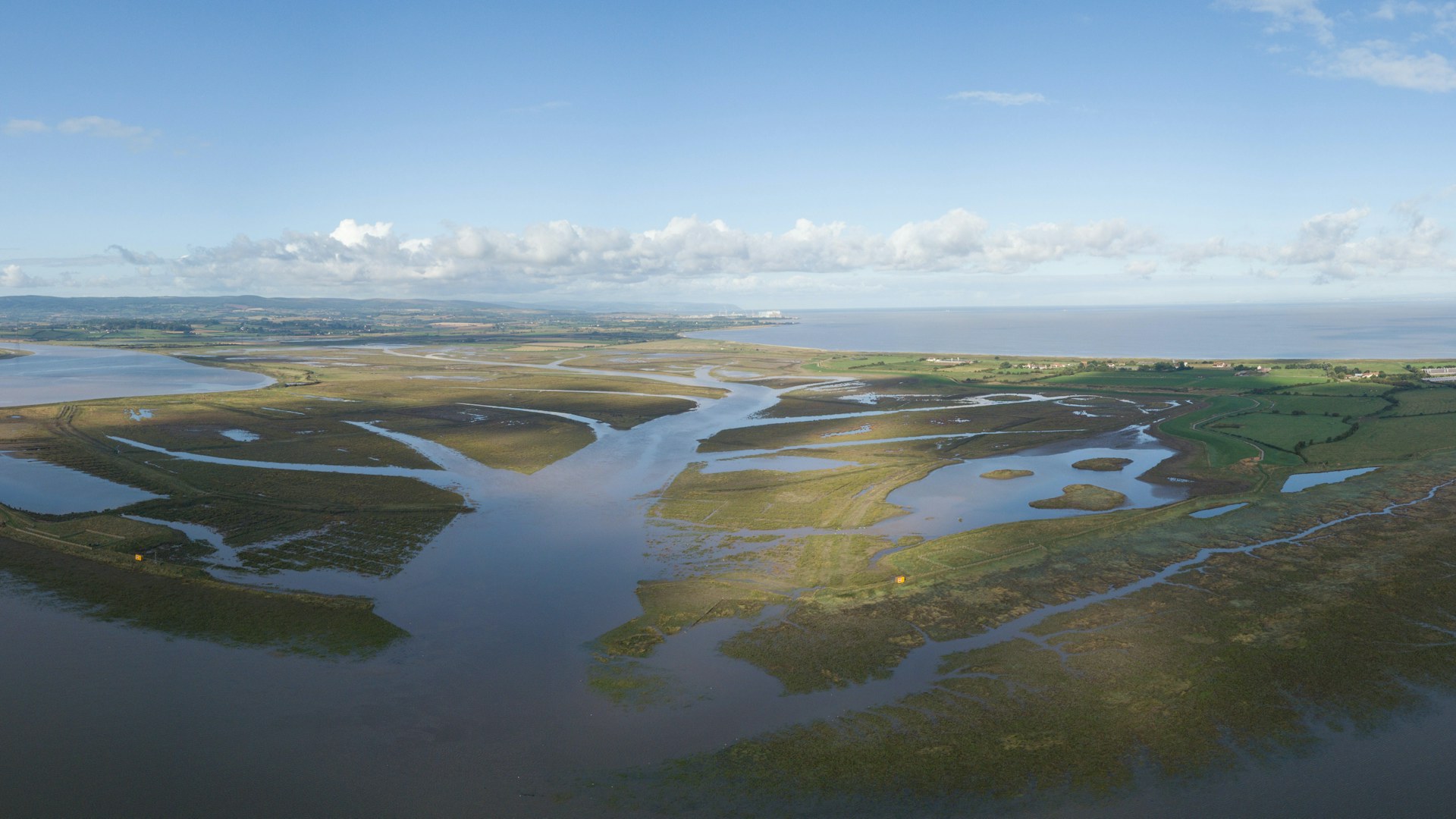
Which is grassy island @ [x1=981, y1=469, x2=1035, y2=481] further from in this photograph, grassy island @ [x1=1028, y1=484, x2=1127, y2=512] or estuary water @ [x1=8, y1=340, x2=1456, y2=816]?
estuary water @ [x1=8, y1=340, x2=1456, y2=816]

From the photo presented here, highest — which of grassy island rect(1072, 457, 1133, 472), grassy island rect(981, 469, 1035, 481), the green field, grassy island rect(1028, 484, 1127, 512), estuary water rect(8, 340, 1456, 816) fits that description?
the green field

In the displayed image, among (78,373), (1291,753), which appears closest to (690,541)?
(1291,753)

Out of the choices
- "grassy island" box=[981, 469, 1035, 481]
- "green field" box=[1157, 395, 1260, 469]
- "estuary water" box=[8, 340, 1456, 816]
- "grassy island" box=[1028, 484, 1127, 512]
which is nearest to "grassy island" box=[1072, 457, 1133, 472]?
"grassy island" box=[981, 469, 1035, 481]

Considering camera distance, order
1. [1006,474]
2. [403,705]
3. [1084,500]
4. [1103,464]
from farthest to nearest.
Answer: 1. [1103,464]
2. [1006,474]
3. [1084,500]
4. [403,705]

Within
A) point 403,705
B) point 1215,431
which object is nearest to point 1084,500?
point 1215,431

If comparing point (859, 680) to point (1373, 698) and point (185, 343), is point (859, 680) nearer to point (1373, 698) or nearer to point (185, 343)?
point (1373, 698)

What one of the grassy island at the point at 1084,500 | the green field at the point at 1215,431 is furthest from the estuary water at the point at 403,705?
the green field at the point at 1215,431

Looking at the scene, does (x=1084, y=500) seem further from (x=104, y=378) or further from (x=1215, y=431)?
(x=104, y=378)

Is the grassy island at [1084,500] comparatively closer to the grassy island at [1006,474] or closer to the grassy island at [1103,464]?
the grassy island at [1006,474]
